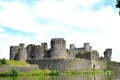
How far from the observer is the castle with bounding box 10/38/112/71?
56.3m

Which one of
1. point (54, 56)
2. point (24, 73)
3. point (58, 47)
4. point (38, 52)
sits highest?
point (58, 47)

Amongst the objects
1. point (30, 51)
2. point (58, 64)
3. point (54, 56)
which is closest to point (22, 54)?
point (30, 51)

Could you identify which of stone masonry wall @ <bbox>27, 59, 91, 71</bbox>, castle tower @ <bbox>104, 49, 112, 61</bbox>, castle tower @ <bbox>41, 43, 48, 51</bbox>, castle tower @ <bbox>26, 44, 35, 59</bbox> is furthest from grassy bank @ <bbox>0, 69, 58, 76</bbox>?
castle tower @ <bbox>104, 49, 112, 61</bbox>

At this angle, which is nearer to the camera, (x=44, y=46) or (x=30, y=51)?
(x=44, y=46)

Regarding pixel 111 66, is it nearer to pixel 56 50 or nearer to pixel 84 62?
pixel 84 62

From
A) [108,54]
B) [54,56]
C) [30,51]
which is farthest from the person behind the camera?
[108,54]

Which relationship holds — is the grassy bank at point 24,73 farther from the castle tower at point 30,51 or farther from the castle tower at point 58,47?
the castle tower at point 30,51

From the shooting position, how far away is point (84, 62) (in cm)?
6291

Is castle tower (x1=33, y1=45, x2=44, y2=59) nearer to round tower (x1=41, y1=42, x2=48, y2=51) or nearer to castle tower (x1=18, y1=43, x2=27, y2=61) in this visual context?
round tower (x1=41, y1=42, x2=48, y2=51)

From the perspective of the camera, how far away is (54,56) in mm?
60531

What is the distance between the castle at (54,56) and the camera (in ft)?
185

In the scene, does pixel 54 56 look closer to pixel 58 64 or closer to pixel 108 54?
pixel 58 64

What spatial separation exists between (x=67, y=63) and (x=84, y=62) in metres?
6.80

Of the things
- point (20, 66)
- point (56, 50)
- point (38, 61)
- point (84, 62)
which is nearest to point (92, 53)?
point (84, 62)
